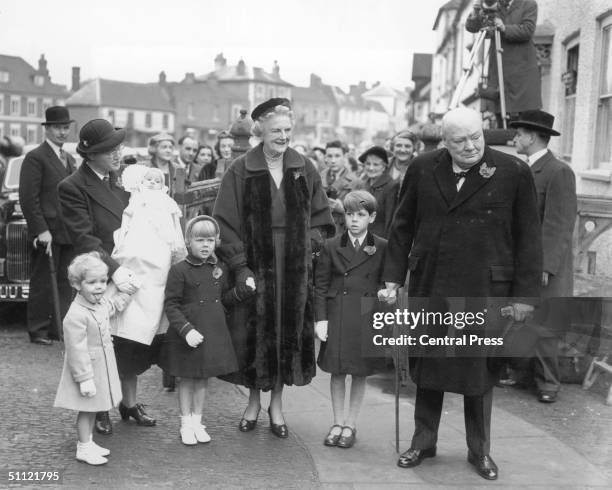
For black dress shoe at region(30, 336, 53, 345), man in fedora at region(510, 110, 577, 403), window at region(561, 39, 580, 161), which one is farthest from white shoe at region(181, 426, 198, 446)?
window at region(561, 39, 580, 161)

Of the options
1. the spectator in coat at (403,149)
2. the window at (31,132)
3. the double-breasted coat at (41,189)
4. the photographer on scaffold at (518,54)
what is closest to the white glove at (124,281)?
the double-breasted coat at (41,189)

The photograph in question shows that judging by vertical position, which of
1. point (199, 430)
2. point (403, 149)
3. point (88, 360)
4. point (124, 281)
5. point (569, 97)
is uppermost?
point (569, 97)

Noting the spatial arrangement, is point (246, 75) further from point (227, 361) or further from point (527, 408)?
point (527, 408)

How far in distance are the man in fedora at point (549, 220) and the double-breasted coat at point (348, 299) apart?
1.47 meters

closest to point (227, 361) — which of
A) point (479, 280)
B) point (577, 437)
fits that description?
point (479, 280)

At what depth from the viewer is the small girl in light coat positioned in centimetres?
486

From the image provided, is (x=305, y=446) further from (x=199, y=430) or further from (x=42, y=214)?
(x=42, y=214)

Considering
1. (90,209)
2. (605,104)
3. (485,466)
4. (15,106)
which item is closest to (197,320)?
(90,209)

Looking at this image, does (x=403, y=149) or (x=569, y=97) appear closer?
(x=403, y=149)

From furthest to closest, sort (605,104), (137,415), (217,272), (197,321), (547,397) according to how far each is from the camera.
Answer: (605,104), (547,397), (137,415), (217,272), (197,321)

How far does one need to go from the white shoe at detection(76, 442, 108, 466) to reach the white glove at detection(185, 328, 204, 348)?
797 mm

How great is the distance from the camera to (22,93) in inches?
502

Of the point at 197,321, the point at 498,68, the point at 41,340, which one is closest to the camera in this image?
the point at 197,321

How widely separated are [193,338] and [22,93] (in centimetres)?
867
